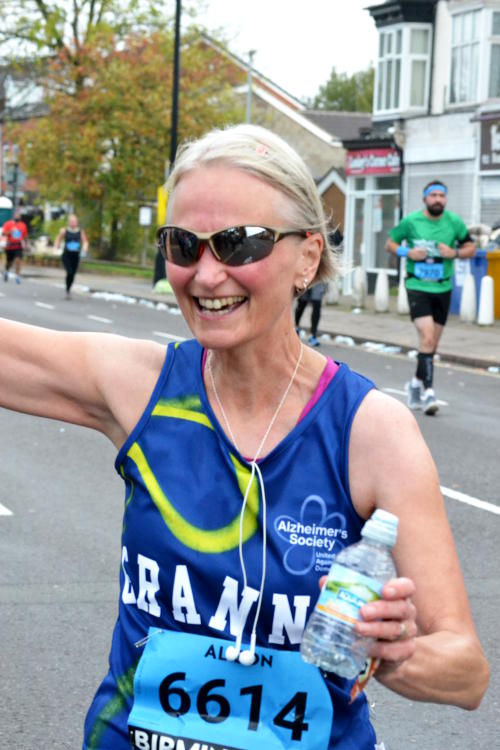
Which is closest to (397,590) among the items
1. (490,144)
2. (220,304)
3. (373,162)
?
(220,304)

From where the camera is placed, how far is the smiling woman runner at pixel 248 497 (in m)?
2.29

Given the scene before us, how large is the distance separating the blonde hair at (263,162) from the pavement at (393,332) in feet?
54.5

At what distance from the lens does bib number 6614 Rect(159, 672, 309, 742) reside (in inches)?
90.0

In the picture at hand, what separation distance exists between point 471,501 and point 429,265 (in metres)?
4.50

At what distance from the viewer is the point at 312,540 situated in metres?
2.31

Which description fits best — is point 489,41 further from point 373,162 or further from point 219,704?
point 219,704

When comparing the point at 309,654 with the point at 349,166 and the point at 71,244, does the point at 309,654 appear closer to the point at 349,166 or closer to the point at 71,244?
the point at 71,244

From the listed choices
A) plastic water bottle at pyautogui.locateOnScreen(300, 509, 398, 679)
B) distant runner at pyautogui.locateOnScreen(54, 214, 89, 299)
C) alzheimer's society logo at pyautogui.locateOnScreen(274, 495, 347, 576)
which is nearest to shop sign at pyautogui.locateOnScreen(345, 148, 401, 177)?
distant runner at pyautogui.locateOnScreen(54, 214, 89, 299)

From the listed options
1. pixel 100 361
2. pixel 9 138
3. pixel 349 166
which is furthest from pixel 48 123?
pixel 100 361

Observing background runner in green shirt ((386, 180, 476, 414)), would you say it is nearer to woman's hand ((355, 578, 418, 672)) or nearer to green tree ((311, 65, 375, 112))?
woman's hand ((355, 578, 418, 672))

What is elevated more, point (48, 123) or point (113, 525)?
point (48, 123)

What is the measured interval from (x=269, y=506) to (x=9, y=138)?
44.8 m

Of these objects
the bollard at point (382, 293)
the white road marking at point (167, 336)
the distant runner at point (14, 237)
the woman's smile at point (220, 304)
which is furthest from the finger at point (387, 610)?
the distant runner at point (14, 237)

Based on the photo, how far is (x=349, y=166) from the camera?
3700 centimetres
